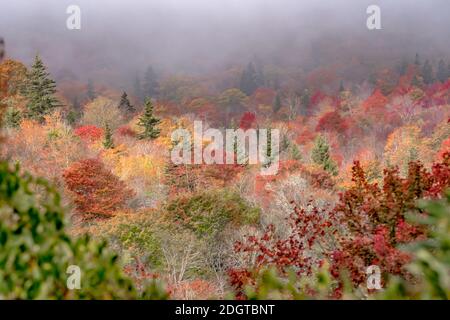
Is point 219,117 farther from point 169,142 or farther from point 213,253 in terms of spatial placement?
point 213,253

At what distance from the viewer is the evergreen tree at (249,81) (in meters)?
78.1

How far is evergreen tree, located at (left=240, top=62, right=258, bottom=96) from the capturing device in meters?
78.1

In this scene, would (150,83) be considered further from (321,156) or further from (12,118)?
(321,156)

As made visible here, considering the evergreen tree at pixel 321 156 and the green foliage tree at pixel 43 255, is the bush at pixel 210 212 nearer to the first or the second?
the evergreen tree at pixel 321 156

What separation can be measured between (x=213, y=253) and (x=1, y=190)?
14598mm

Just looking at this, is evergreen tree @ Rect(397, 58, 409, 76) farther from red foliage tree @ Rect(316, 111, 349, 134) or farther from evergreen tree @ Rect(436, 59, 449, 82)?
red foliage tree @ Rect(316, 111, 349, 134)

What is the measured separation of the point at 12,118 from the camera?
30.1 m

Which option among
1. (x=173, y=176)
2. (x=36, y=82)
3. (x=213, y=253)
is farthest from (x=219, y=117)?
(x=213, y=253)

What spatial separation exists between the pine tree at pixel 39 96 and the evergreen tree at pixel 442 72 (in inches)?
1947

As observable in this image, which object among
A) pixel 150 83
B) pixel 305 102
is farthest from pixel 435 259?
pixel 150 83

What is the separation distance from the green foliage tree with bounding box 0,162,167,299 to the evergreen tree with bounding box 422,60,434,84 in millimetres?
72384

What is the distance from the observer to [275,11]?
13250 cm

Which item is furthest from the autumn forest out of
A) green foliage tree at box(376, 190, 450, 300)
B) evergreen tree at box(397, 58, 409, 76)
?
evergreen tree at box(397, 58, 409, 76)

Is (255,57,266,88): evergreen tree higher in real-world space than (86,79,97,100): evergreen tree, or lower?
higher
